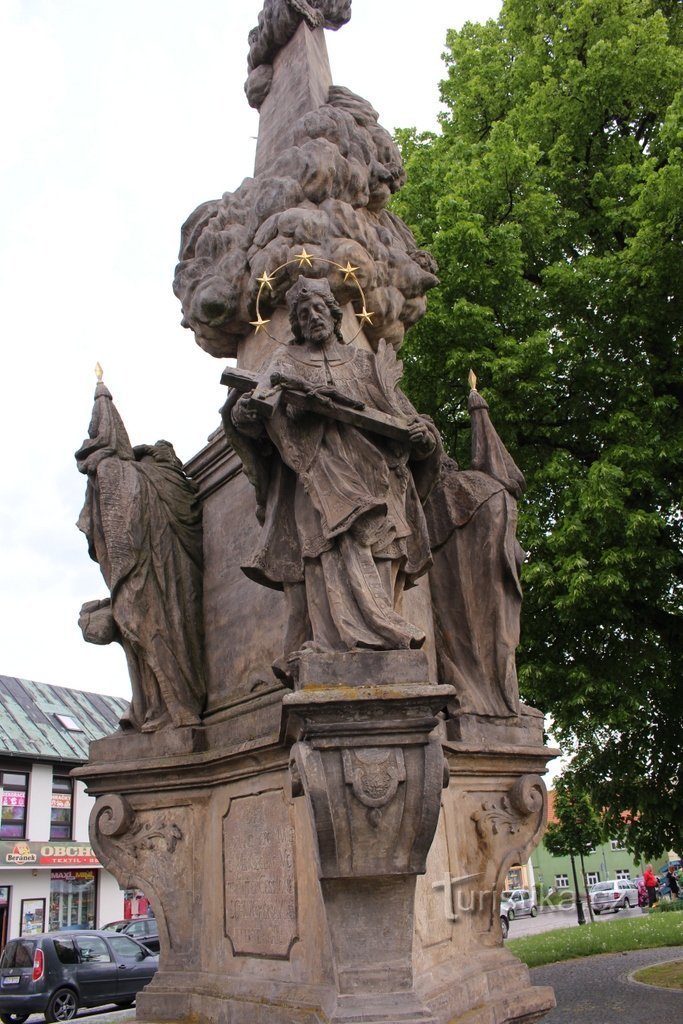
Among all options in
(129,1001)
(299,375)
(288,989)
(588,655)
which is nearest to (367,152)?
(299,375)

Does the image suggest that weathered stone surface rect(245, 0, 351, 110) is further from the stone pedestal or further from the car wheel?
the car wheel

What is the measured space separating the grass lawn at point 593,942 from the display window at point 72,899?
763 inches

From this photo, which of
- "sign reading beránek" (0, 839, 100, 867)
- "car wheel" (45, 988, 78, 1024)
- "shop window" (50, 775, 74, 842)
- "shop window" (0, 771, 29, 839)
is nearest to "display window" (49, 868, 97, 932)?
"sign reading beránek" (0, 839, 100, 867)

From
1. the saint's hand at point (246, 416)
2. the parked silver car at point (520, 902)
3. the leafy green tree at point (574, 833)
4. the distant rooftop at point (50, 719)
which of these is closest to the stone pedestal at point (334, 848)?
the saint's hand at point (246, 416)

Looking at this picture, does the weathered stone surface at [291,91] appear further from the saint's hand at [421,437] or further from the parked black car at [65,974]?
the parked black car at [65,974]

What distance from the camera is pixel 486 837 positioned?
5555 mm

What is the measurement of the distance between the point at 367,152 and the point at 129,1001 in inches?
611

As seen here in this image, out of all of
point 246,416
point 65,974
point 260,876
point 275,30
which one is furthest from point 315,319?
point 65,974

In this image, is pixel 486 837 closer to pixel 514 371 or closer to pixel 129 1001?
pixel 514 371

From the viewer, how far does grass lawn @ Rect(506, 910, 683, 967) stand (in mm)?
13250

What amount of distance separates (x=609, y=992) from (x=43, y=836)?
25.1 metres

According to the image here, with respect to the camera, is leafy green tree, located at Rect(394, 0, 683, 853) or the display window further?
the display window

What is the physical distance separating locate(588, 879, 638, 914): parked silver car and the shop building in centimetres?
1840

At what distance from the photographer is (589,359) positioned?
11602mm
